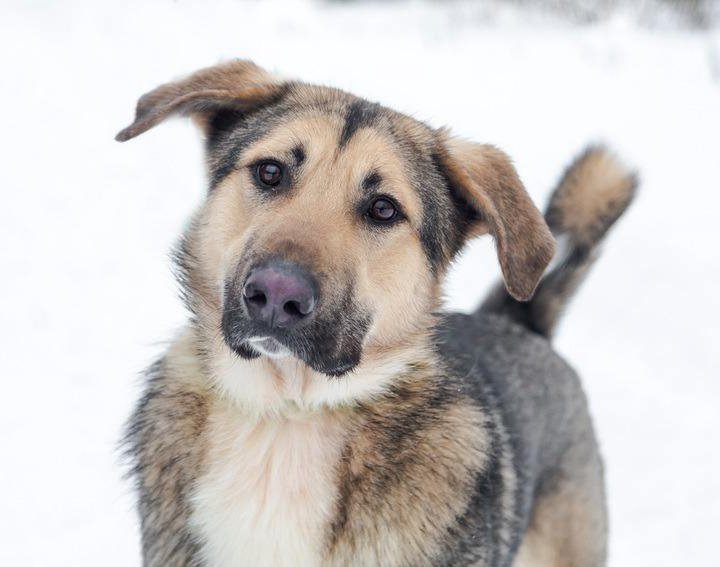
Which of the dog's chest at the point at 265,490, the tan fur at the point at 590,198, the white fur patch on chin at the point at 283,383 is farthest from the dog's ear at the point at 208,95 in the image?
the tan fur at the point at 590,198

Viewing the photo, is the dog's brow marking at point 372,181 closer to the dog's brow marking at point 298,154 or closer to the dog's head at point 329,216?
the dog's head at point 329,216

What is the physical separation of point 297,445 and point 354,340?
487mm

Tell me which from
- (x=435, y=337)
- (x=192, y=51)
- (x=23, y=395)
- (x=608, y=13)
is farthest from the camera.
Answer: (x=608, y=13)

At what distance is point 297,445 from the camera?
2.99 meters

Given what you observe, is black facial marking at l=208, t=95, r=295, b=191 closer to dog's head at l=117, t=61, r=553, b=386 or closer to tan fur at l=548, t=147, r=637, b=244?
dog's head at l=117, t=61, r=553, b=386

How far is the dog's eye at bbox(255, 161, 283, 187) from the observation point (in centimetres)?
304

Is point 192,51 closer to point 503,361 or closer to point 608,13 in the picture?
point 503,361

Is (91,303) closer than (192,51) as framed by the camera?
Yes

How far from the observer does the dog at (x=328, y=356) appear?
288 cm

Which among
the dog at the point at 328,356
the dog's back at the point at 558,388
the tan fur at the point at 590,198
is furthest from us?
the tan fur at the point at 590,198

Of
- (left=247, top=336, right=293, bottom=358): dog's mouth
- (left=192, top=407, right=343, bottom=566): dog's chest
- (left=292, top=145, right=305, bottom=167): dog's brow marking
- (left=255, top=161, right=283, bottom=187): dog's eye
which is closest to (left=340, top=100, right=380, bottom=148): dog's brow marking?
(left=292, top=145, right=305, bottom=167): dog's brow marking

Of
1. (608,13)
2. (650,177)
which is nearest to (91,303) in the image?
(650,177)

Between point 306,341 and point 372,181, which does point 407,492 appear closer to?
point 306,341

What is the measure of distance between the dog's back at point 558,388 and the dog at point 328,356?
1.65 ft
